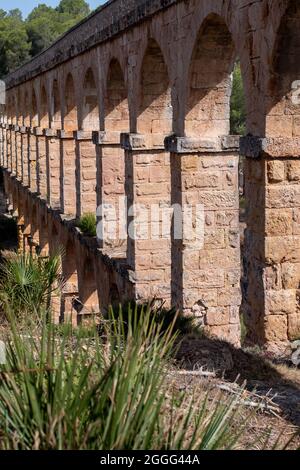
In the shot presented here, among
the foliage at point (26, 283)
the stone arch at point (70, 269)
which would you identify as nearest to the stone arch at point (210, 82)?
the foliage at point (26, 283)

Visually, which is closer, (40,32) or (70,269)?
(70,269)

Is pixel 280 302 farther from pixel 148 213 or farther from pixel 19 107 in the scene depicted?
pixel 19 107

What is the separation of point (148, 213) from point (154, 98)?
1610mm

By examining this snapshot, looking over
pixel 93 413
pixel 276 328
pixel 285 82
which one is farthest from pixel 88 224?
pixel 93 413

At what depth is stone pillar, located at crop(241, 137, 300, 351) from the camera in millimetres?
6715

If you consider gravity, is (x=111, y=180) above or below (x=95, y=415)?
above

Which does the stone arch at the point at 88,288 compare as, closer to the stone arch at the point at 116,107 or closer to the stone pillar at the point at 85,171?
the stone pillar at the point at 85,171

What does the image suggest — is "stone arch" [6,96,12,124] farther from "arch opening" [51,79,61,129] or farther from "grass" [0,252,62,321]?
"grass" [0,252,62,321]

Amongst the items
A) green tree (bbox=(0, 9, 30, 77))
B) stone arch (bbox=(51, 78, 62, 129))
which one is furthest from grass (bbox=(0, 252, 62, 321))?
green tree (bbox=(0, 9, 30, 77))

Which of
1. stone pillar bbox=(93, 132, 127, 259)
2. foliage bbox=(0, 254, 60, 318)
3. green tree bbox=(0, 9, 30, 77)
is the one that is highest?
green tree bbox=(0, 9, 30, 77)

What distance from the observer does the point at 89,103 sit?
14.5m

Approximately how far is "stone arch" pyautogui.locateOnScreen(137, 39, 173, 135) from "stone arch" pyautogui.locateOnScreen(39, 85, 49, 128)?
36.2ft

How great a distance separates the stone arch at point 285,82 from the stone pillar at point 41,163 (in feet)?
49.9
